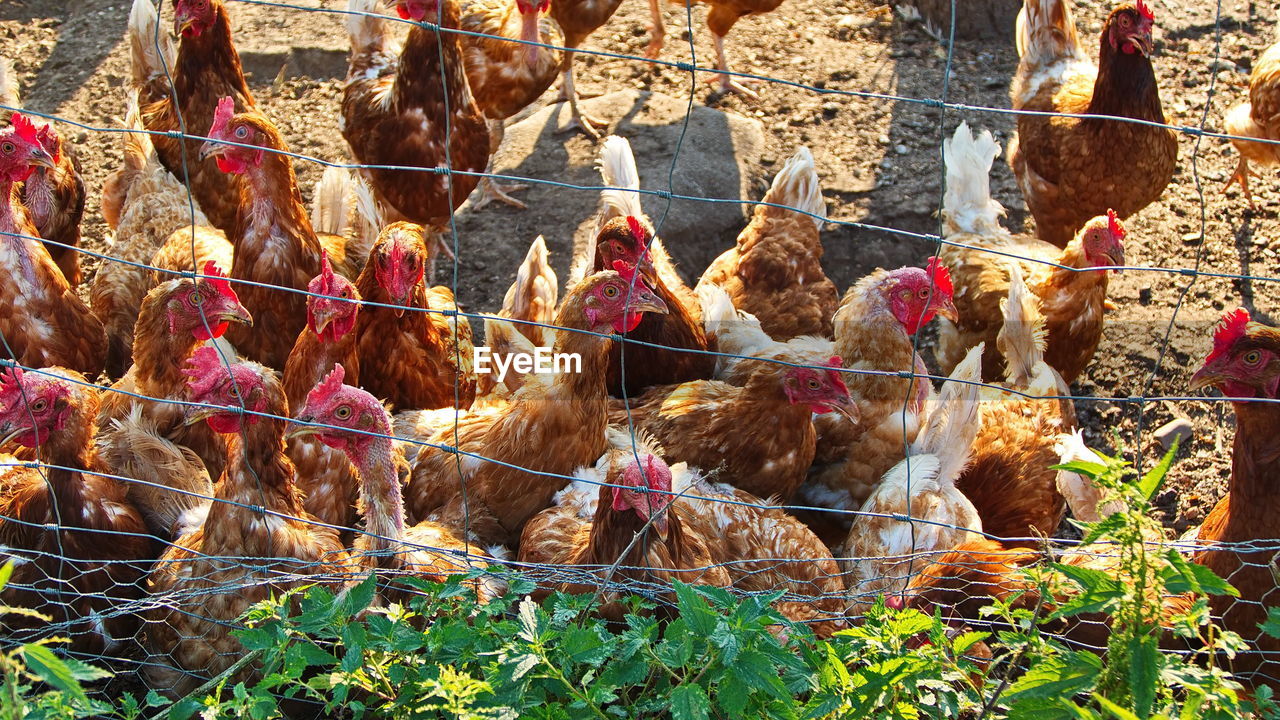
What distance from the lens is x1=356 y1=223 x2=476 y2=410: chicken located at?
345 centimetres

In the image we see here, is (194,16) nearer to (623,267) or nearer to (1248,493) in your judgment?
(623,267)

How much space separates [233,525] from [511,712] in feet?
3.88

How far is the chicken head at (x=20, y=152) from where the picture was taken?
365 centimetres

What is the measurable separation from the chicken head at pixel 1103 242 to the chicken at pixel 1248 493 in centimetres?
116

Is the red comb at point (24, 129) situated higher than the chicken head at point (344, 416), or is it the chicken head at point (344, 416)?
the red comb at point (24, 129)

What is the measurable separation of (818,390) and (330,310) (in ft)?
5.29

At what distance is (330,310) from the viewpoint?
3123 millimetres

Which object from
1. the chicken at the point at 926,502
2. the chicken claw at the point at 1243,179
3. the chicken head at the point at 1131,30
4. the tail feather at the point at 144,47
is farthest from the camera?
the chicken claw at the point at 1243,179

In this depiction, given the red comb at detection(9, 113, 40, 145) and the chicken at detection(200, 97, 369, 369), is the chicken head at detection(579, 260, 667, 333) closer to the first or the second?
the chicken at detection(200, 97, 369, 369)

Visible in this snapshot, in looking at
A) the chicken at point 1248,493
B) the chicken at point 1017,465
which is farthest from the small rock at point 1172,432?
the chicken at point 1248,493

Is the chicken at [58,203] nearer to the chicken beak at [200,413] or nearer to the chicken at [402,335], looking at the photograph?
the chicken at [402,335]

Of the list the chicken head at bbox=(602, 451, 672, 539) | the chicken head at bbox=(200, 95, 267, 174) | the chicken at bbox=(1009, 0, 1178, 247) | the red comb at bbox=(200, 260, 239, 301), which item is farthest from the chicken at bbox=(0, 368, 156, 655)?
the chicken at bbox=(1009, 0, 1178, 247)

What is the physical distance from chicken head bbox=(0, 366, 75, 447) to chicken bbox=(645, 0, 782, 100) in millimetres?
4544

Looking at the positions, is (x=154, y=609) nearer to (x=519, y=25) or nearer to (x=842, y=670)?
(x=842, y=670)
